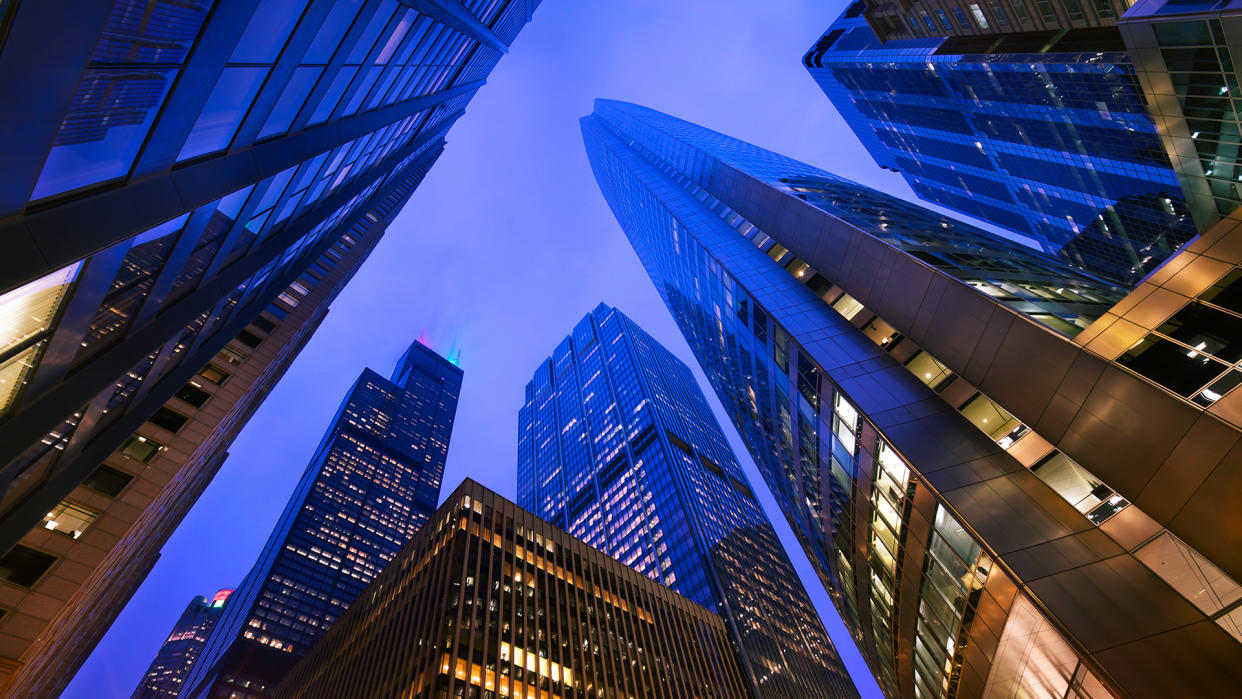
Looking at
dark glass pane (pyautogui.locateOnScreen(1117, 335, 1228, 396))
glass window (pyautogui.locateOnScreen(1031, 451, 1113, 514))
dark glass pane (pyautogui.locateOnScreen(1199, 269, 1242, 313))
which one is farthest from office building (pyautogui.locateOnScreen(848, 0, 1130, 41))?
glass window (pyautogui.locateOnScreen(1031, 451, 1113, 514))

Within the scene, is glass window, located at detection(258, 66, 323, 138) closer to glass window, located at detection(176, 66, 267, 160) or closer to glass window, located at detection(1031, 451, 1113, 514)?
glass window, located at detection(176, 66, 267, 160)

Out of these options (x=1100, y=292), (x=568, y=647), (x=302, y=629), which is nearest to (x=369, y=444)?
(x=302, y=629)

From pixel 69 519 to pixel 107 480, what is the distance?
3.25m

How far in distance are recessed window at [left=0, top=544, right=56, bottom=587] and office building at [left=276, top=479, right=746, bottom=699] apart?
33011 millimetres

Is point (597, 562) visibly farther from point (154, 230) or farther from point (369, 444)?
point (369, 444)

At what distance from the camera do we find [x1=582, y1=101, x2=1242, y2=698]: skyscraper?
15.2 meters

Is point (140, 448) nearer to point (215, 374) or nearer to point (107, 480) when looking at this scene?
point (107, 480)

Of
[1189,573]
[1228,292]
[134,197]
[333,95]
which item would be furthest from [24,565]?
[1228,292]

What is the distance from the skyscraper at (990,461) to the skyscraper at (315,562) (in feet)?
474

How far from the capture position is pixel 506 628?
186 feet

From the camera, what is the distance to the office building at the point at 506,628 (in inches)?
2057

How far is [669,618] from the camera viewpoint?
80.3 metres

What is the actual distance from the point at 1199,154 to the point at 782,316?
31643mm

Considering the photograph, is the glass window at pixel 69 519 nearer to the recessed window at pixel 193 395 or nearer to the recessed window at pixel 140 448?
the recessed window at pixel 140 448
